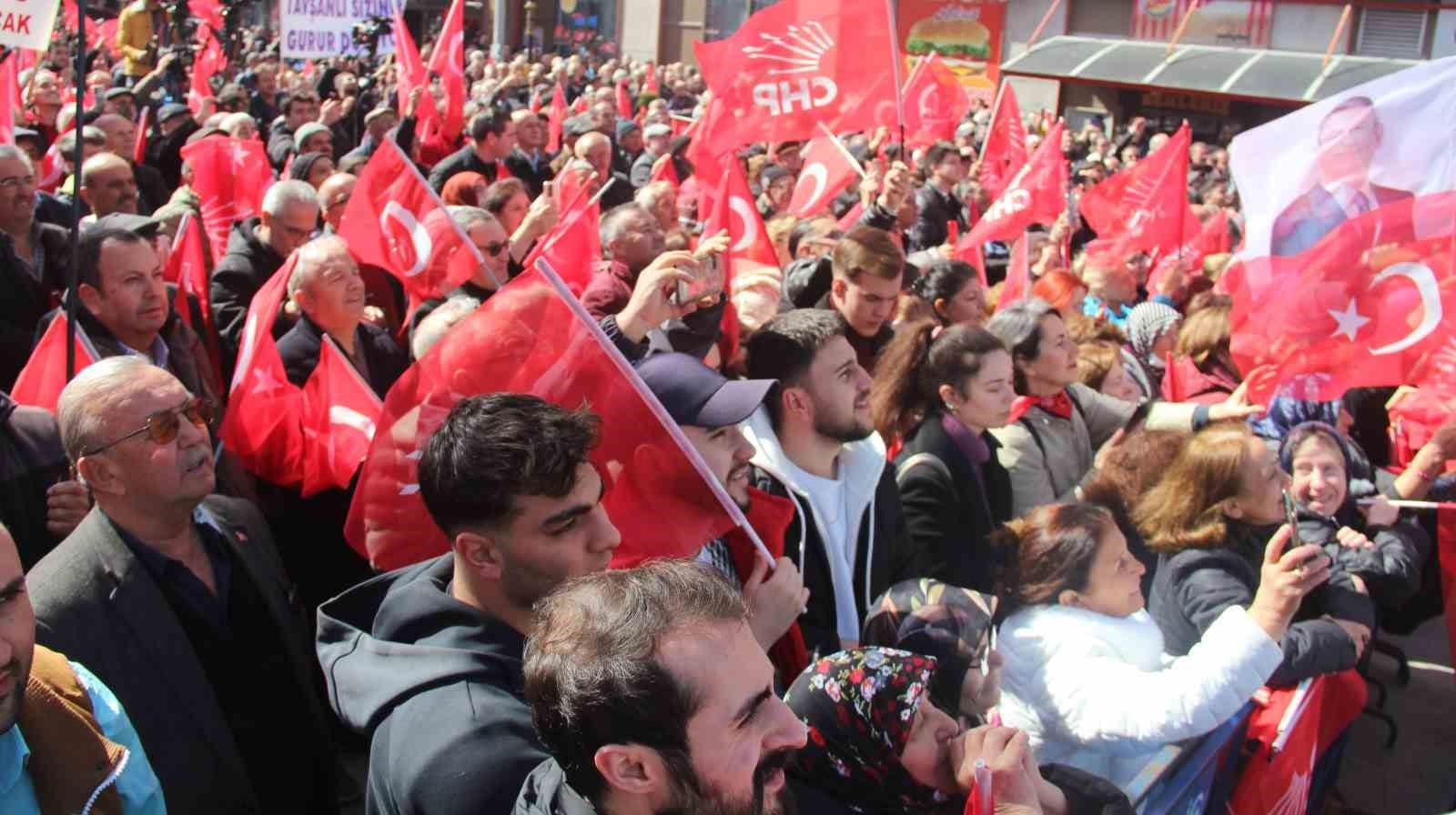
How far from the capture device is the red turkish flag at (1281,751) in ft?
A: 10.0

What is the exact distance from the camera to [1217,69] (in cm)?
2356

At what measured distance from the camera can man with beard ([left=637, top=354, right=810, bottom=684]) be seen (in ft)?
8.76

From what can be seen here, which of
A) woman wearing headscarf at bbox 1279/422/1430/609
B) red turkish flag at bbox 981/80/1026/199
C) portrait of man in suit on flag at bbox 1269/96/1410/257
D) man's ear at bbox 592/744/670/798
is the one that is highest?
portrait of man in suit on flag at bbox 1269/96/1410/257

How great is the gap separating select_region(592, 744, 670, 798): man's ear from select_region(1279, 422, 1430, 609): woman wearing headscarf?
302 centimetres

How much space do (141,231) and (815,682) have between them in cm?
319

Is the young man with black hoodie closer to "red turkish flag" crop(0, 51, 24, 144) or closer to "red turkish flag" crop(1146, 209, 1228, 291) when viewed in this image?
"red turkish flag" crop(0, 51, 24, 144)

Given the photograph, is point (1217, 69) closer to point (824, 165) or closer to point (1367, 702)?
point (824, 165)

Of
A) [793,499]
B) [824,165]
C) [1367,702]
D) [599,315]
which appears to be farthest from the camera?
[824,165]

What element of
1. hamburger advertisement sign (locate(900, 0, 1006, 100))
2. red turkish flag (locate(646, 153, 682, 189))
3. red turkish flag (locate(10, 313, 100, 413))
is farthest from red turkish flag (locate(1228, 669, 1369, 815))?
hamburger advertisement sign (locate(900, 0, 1006, 100))

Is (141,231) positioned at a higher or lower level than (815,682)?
higher

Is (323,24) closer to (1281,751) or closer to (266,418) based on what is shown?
(266,418)

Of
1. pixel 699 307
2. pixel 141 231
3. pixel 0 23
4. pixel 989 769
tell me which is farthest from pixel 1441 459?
pixel 0 23

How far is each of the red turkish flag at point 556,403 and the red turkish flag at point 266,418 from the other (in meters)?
1.09

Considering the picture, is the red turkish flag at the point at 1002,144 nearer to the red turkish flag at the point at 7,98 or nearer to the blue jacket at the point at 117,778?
the red turkish flag at the point at 7,98
